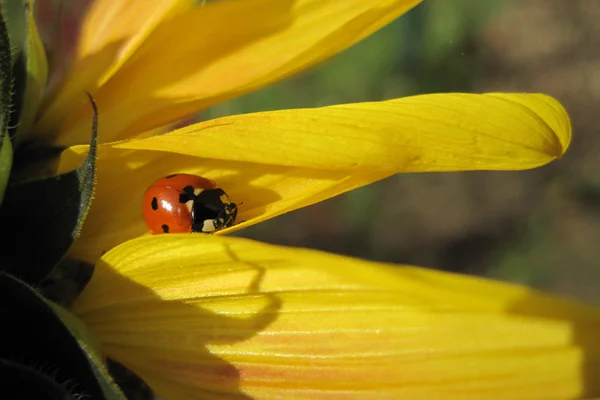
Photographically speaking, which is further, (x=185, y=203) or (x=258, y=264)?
(x=185, y=203)

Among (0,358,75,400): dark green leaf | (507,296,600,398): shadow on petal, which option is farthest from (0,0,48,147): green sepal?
(507,296,600,398): shadow on petal

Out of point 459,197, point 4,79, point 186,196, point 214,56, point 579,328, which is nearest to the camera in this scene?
point 579,328

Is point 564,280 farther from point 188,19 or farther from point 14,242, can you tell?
point 14,242

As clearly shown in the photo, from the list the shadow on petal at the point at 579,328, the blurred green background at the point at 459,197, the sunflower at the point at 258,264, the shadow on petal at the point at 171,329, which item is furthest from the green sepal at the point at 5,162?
the blurred green background at the point at 459,197

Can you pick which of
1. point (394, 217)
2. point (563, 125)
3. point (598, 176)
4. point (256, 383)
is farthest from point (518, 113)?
point (598, 176)

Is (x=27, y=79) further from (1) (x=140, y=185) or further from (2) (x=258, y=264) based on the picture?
(2) (x=258, y=264)

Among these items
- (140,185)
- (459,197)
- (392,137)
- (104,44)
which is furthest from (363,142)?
(459,197)

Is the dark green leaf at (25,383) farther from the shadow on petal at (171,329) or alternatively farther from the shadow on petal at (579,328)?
the shadow on petal at (579,328)

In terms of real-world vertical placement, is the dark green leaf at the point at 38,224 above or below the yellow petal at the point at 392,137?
below

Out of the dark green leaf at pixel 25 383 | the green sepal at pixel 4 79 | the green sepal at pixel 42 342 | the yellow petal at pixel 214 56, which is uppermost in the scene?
the yellow petal at pixel 214 56
